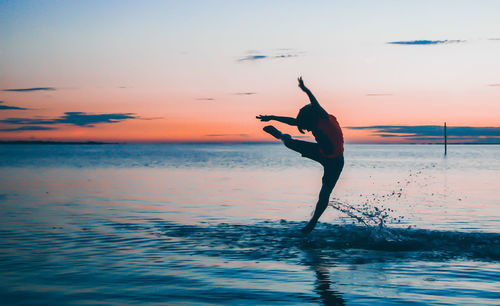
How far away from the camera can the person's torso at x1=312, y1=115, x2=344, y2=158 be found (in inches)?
506

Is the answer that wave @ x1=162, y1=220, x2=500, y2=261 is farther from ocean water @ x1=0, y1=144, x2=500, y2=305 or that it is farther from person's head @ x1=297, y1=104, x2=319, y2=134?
person's head @ x1=297, y1=104, x2=319, y2=134

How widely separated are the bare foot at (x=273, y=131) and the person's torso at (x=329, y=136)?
1.05m

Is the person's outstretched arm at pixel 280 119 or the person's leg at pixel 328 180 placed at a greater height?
the person's outstretched arm at pixel 280 119

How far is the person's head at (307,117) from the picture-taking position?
499 inches

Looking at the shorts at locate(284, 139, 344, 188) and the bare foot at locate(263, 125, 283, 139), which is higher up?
the bare foot at locate(263, 125, 283, 139)

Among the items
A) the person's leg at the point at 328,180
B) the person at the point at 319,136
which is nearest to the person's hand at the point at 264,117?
the person at the point at 319,136

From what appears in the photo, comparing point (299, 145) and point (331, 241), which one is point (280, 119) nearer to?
point (299, 145)

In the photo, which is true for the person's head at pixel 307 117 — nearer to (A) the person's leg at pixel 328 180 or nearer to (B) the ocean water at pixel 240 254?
(A) the person's leg at pixel 328 180

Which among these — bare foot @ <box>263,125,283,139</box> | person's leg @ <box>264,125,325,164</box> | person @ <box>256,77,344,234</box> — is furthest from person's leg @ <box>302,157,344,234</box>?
bare foot @ <box>263,125,283,139</box>

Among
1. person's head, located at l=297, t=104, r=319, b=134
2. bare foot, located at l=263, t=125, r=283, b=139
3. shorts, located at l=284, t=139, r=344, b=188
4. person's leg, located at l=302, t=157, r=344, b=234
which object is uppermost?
person's head, located at l=297, t=104, r=319, b=134

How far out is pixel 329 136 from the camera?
1305 cm

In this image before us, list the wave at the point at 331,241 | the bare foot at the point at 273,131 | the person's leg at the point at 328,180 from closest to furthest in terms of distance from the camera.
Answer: the wave at the point at 331,241 < the bare foot at the point at 273,131 < the person's leg at the point at 328,180

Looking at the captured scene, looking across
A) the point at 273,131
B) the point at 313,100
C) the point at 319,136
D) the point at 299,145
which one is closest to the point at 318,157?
the point at 299,145

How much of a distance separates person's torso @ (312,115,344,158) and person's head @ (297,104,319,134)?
0.14m
